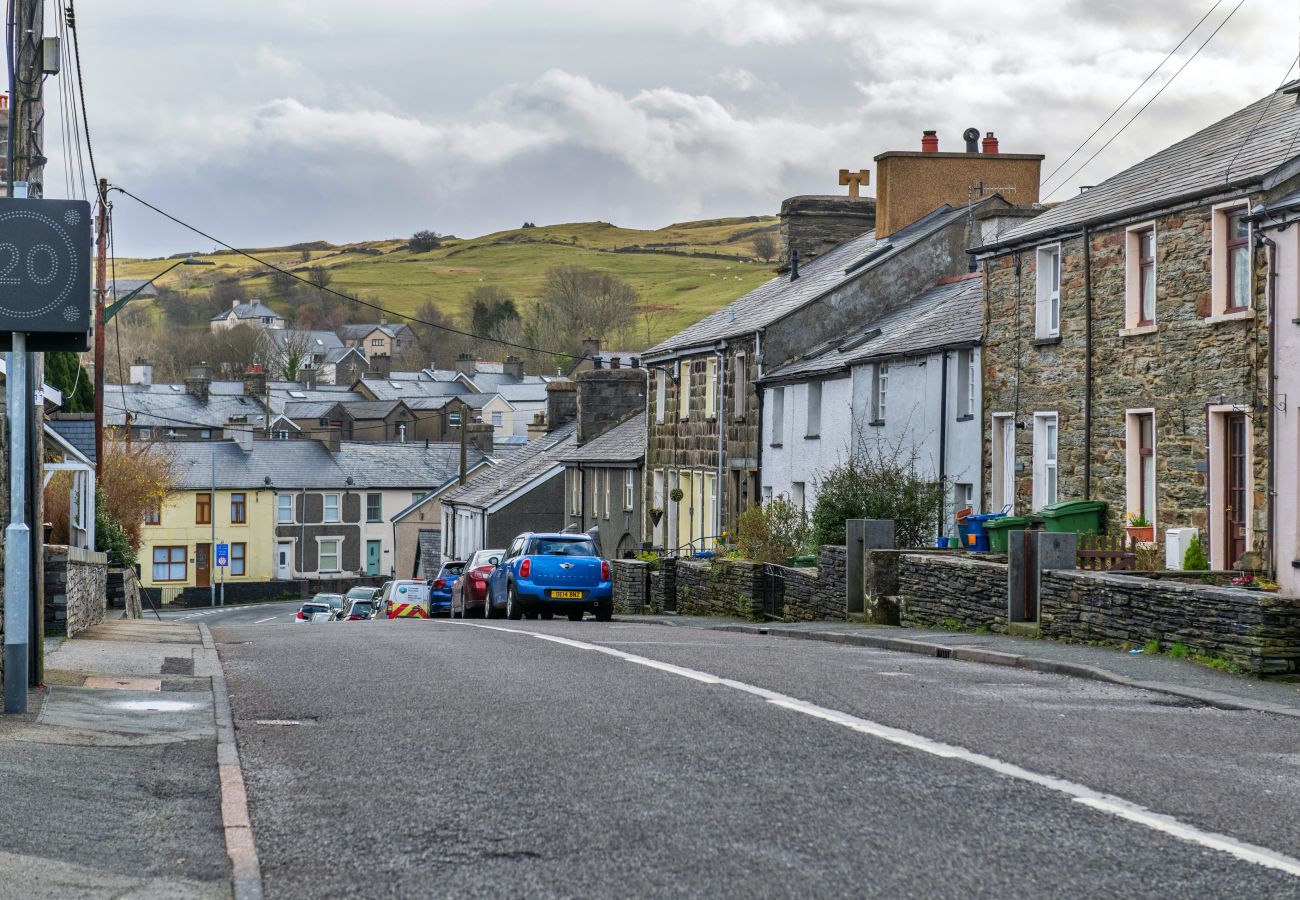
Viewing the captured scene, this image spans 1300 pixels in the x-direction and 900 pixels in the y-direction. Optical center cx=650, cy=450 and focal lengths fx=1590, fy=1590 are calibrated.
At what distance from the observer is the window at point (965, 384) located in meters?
30.3

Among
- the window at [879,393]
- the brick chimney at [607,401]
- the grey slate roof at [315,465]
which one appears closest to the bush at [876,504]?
the window at [879,393]

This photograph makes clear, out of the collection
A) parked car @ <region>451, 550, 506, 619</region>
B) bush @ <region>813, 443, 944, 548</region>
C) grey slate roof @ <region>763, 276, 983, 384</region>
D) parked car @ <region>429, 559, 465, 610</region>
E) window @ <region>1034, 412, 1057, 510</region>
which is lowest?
parked car @ <region>429, 559, 465, 610</region>

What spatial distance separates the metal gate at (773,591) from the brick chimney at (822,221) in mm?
20501

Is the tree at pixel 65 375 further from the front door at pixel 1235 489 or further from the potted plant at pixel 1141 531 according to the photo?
the front door at pixel 1235 489

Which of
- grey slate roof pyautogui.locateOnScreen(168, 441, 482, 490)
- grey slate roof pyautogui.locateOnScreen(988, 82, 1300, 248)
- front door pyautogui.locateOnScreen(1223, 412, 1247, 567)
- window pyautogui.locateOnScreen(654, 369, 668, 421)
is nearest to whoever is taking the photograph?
front door pyautogui.locateOnScreen(1223, 412, 1247, 567)

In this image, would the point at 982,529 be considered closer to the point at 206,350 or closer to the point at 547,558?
the point at 547,558

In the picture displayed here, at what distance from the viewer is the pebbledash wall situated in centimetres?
1490

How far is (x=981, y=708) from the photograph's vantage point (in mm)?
12203

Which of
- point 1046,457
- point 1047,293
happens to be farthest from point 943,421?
point 1047,293

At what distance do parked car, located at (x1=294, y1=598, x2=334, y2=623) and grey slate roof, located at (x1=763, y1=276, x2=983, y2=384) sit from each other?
2696 centimetres

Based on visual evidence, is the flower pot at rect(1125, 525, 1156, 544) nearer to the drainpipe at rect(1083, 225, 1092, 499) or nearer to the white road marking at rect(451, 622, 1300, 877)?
the drainpipe at rect(1083, 225, 1092, 499)

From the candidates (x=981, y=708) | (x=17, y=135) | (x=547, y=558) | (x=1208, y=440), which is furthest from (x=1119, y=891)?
(x=547, y=558)

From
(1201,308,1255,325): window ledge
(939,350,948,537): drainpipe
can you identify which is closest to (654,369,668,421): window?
(939,350,948,537): drainpipe

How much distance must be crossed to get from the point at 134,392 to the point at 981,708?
101 metres
